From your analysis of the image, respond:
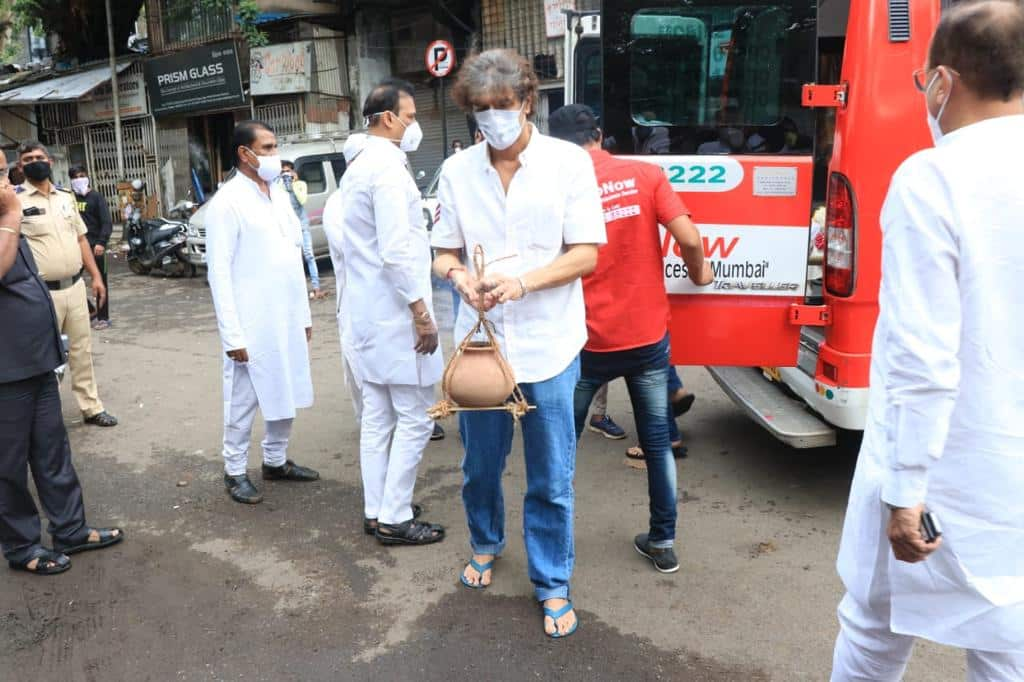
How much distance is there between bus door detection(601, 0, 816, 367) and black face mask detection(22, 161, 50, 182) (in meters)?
3.67

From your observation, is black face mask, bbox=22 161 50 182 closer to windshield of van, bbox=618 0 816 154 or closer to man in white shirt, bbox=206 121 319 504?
man in white shirt, bbox=206 121 319 504

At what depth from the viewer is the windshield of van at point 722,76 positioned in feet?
11.9

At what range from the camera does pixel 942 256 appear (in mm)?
1598

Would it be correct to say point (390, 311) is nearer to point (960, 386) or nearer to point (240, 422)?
point (240, 422)

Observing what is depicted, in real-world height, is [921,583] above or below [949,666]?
above

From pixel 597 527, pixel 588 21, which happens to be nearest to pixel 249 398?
pixel 597 527

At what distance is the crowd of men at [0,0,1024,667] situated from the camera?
163cm

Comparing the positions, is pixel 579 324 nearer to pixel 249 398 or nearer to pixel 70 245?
pixel 249 398

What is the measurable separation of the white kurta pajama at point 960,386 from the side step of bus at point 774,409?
200cm

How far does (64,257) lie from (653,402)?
13.0 feet

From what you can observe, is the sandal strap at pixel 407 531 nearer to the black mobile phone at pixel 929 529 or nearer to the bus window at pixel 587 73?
the black mobile phone at pixel 929 529

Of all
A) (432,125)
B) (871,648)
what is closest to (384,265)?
(871,648)

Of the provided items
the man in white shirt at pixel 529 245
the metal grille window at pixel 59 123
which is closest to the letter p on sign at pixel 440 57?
the man in white shirt at pixel 529 245

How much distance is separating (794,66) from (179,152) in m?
17.9
